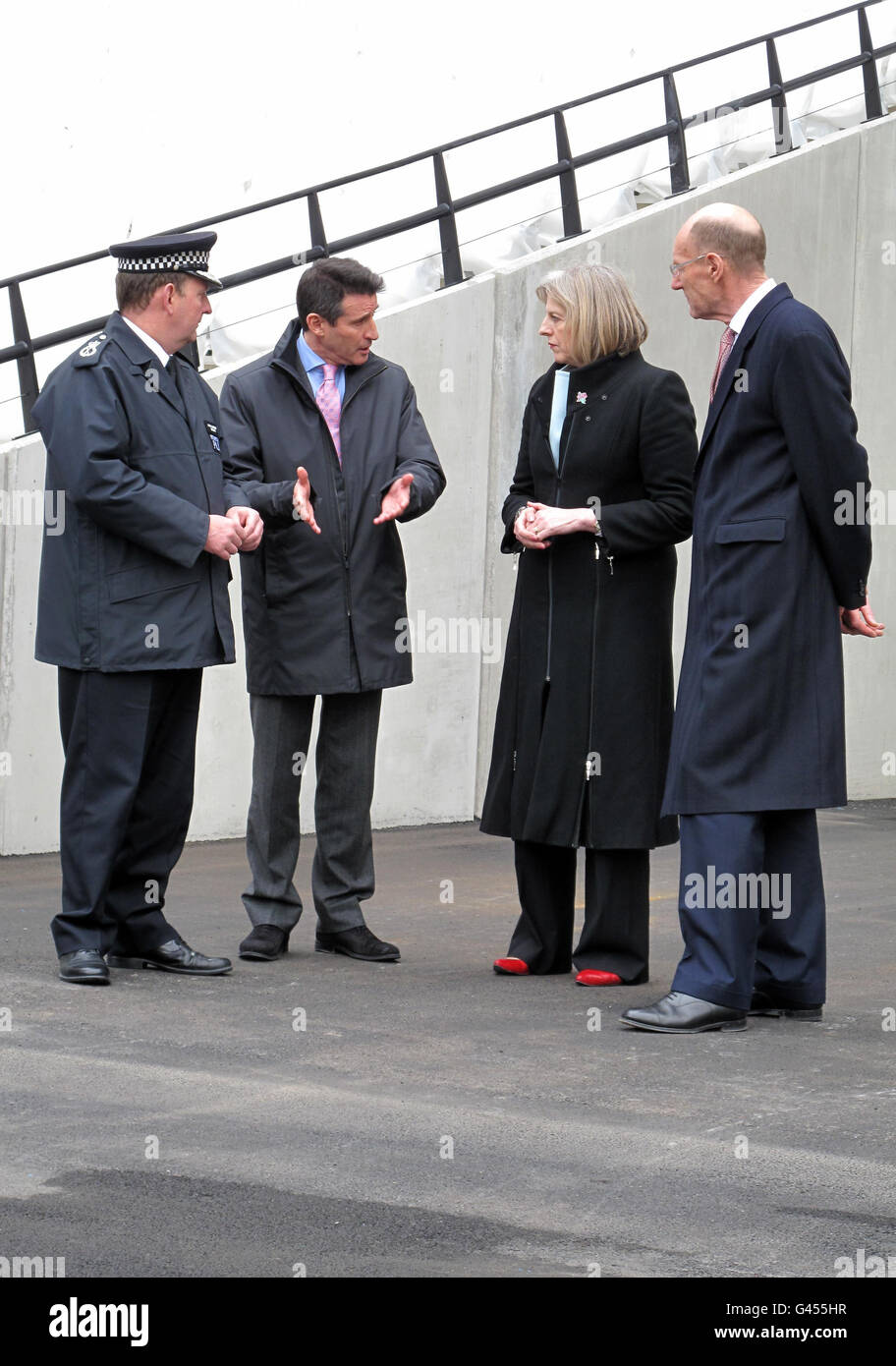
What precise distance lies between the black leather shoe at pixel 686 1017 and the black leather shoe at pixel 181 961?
4.32 ft

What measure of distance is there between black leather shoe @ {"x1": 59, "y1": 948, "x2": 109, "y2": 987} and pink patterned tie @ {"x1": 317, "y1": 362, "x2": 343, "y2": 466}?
173 centimetres

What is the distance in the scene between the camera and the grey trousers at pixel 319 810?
245 inches

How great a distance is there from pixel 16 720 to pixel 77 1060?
366 cm

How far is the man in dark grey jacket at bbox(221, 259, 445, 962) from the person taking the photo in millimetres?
6141

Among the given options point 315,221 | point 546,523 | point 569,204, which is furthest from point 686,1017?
point 569,204

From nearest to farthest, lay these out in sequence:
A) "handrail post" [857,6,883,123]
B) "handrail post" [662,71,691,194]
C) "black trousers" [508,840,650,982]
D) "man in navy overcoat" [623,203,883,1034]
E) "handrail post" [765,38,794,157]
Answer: "man in navy overcoat" [623,203,883,1034]
"black trousers" [508,840,650,982]
"handrail post" [662,71,691,194]
"handrail post" [765,38,794,157]
"handrail post" [857,6,883,123]

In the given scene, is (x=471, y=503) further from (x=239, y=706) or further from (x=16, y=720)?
(x=16, y=720)

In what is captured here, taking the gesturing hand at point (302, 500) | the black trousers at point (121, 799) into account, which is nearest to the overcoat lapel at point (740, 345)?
the gesturing hand at point (302, 500)

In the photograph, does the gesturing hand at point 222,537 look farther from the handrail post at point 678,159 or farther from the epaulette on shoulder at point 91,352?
the handrail post at point 678,159

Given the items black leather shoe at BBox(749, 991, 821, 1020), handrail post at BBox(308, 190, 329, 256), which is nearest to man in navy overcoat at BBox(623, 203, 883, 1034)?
black leather shoe at BBox(749, 991, 821, 1020)

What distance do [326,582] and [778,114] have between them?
7541 mm

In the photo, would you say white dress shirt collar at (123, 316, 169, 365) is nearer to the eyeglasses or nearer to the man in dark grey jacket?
the man in dark grey jacket

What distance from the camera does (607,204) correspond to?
11.5 meters
